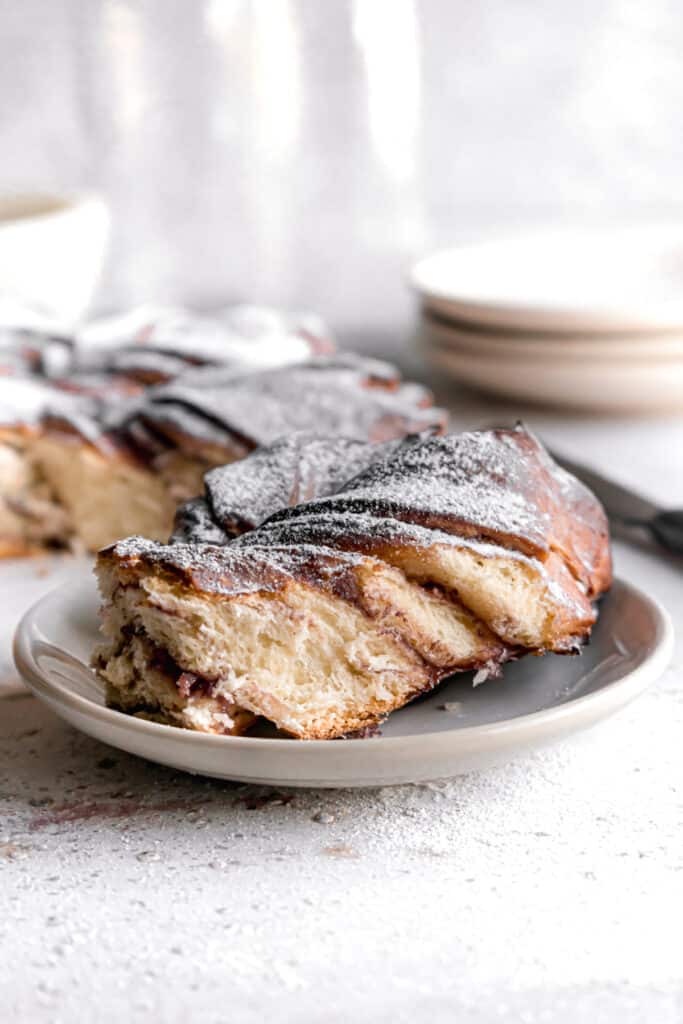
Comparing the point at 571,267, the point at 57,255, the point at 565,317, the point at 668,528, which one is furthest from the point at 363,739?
the point at 571,267

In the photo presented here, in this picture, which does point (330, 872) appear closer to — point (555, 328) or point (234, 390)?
point (234, 390)

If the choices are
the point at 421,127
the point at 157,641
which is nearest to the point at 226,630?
the point at 157,641

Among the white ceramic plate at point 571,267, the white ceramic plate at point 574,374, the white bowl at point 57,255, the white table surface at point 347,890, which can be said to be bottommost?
the white ceramic plate at point 574,374

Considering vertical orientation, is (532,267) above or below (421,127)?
below

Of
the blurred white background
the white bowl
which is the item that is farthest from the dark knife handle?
the blurred white background

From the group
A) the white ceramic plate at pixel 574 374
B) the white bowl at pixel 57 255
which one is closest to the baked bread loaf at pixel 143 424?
the white bowl at pixel 57 255

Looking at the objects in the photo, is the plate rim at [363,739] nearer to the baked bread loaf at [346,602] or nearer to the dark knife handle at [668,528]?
the baked bread loaf at [346,602]
